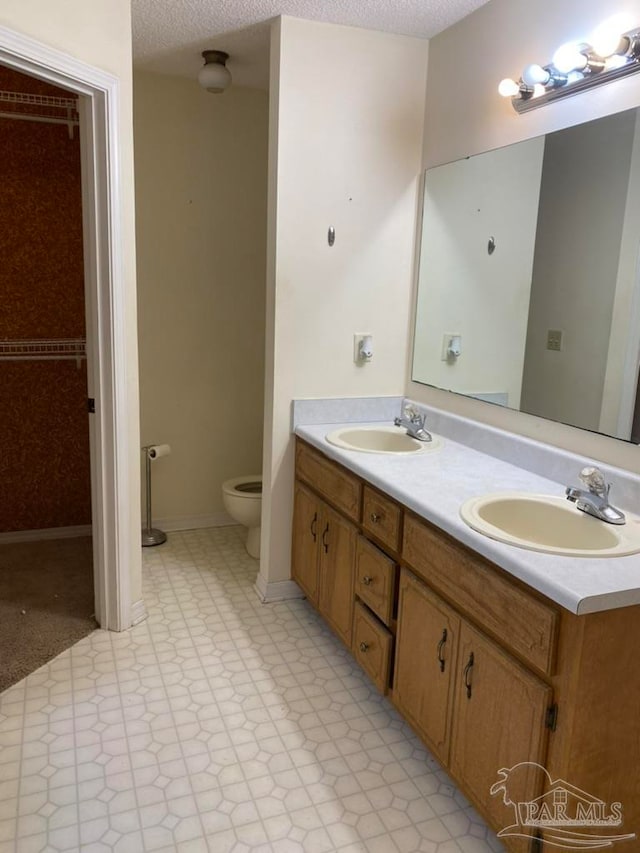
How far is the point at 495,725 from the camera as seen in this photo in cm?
157

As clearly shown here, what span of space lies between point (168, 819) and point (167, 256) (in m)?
2.57

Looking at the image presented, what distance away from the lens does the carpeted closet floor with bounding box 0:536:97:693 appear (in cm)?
246

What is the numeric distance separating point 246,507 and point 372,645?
120cm

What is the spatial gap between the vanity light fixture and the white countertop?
45.3 inches

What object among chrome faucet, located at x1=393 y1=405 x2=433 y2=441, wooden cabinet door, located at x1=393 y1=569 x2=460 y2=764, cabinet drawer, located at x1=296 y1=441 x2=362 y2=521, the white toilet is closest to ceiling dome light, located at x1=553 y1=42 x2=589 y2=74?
chrome faucet, located at x1=393 y1=405 x2=433 y2=441

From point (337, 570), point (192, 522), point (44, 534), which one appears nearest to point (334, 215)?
point (337, 570)

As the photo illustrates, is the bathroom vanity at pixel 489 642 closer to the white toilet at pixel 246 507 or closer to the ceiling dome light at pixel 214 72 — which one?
the white toilet at pixel 246 507

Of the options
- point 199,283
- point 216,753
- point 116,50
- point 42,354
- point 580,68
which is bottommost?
point 216,753

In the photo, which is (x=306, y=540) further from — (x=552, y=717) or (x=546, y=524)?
(x=552, y=717)

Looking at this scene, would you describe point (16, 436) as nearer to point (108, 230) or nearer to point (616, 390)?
point (108, 230)

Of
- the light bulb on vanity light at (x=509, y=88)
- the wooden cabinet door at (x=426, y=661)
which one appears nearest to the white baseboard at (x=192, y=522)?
the wooden cabinet door at (x=426, y=661)

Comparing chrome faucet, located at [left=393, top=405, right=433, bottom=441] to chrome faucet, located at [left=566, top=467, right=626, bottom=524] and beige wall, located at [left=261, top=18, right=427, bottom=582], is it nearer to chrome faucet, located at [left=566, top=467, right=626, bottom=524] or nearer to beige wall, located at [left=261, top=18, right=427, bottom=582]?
beige wall, located at [left=261, top=18, right=427, bottom=582]

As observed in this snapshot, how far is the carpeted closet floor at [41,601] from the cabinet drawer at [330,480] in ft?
3.42

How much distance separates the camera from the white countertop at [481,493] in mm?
1328
